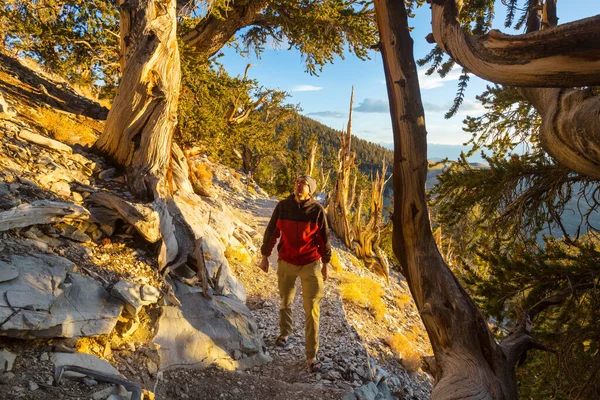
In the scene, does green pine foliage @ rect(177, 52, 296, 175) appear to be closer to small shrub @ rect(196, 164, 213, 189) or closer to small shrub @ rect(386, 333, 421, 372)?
small shrub @ rect(196, 164, 213, 189)

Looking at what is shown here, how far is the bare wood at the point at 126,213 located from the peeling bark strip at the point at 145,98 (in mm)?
927

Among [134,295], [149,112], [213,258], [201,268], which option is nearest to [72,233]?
[134,295]

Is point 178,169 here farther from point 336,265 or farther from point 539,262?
point 539,262

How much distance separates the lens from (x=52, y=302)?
270cm

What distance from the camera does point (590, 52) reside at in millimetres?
1463

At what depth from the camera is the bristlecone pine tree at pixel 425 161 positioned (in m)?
1.86

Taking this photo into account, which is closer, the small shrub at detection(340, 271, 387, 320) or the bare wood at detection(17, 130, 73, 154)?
the bare wood at detection(17, 130, 73, 154)

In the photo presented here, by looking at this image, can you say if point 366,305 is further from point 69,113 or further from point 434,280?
point 69,113

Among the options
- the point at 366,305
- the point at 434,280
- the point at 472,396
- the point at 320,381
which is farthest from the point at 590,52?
the point at 366,305

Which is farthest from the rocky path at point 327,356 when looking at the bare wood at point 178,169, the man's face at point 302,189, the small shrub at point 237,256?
the bare wood at point 178,169

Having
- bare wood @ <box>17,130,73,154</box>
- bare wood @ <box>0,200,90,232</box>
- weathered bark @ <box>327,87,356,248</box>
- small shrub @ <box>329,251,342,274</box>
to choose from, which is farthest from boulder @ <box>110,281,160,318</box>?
weathered bark @ <box>327,87,356,248</box>

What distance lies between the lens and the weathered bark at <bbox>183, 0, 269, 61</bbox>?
879 cm

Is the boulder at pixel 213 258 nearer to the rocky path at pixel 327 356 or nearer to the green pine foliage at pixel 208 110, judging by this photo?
the rocky path at pixel 327 356

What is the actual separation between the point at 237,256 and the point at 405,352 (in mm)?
3577
